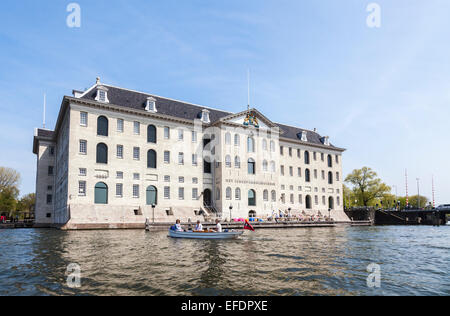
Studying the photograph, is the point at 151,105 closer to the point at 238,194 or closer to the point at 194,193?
the point at 194,193

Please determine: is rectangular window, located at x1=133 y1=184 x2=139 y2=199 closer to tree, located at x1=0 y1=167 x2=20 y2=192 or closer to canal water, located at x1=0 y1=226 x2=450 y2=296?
canal water, located at x1=0 y1=226 x2=450 y2=296

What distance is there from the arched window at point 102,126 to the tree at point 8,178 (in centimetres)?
4227

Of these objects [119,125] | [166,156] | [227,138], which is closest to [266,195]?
[227,138]

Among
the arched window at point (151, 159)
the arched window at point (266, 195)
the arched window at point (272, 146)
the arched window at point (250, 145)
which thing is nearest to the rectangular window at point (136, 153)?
the arched window at point (151, 159)

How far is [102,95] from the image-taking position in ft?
150

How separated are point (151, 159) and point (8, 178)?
4479 cm

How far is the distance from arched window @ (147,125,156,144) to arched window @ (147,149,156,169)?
154cm

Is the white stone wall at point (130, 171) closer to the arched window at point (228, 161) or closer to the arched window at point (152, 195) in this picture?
the arched window at point (152, 195)

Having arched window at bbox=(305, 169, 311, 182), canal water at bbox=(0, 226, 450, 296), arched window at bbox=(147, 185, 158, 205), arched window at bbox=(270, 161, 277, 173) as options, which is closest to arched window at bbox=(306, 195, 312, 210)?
arched window at bbox=(305, 169, 311, 182)

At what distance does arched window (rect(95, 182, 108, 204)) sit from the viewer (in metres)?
43.3

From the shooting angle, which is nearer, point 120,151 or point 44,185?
point 120,151
